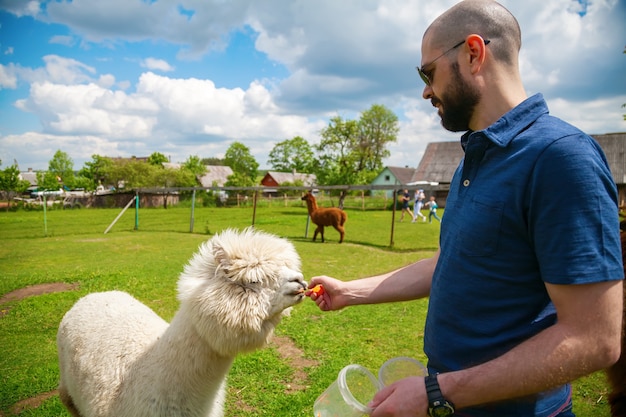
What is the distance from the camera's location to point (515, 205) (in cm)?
115

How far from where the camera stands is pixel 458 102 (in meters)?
1.45

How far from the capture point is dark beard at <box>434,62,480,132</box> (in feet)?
4.60

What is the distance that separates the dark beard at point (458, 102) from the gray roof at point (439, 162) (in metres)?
45.9

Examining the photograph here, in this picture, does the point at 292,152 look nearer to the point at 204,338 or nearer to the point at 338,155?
the point at 338,155

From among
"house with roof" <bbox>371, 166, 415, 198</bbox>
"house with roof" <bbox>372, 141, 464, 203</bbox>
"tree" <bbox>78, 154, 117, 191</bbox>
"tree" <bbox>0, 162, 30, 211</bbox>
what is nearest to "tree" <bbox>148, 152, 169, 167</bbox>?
"tree" <bbox>78, 154, 117, 191</bbox>

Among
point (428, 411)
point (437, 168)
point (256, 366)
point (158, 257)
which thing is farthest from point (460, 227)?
point (437, 168)

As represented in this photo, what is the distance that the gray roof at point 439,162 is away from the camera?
4581 centimetres

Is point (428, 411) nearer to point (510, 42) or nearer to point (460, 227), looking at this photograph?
point (460, 227)

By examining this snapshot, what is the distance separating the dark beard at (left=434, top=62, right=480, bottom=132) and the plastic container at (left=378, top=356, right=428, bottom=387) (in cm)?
113

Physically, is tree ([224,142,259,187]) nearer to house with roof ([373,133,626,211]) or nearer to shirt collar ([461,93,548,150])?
house with roof ([373,133,626,211])

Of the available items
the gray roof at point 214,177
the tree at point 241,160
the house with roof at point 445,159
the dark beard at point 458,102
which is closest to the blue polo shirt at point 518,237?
the dark beard at point 458,102

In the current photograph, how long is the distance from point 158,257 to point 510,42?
11864 mm

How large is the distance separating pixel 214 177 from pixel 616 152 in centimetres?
6693

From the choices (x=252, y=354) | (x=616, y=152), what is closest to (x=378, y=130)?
(x=616, y=152)
